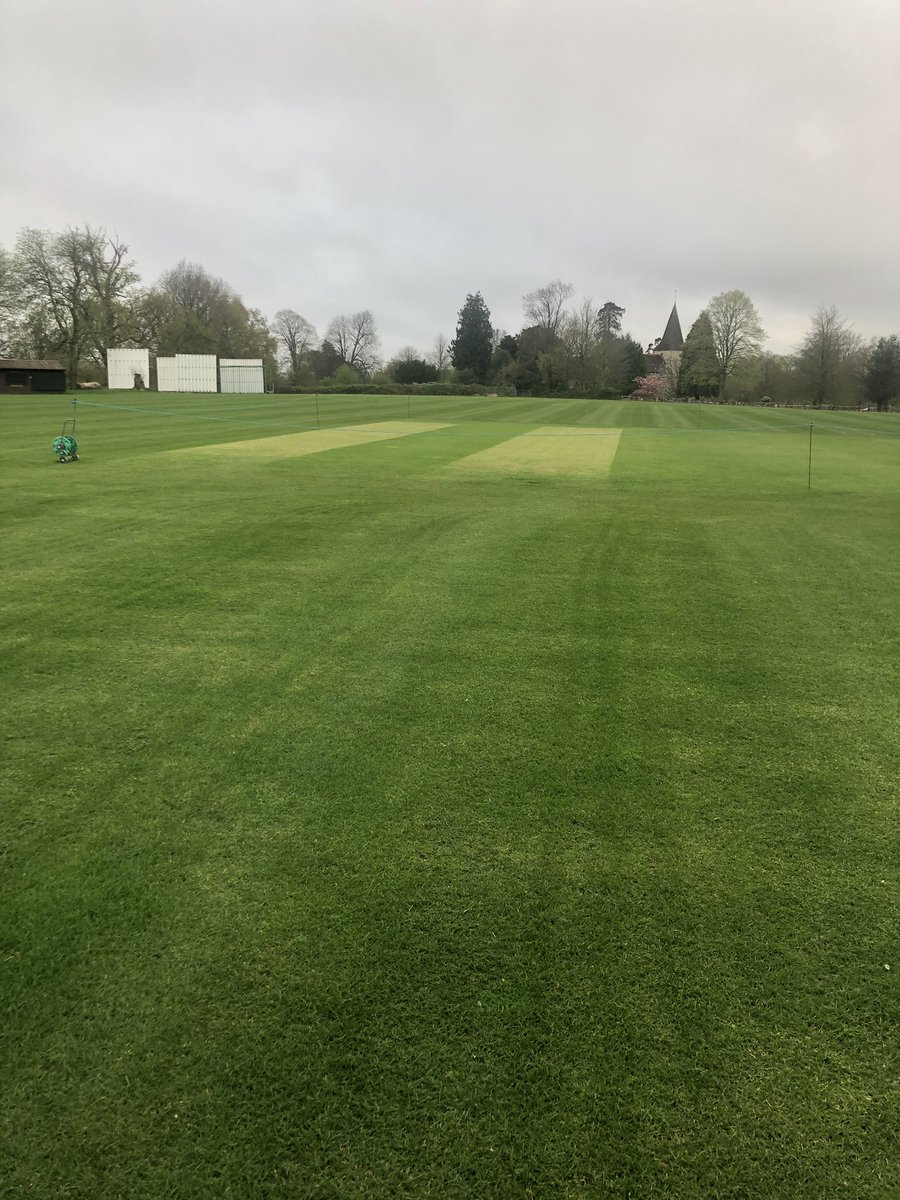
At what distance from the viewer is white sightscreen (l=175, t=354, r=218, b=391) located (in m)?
55.7

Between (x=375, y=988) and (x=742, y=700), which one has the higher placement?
(x=742, y=700)

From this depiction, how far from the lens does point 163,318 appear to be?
68188mm

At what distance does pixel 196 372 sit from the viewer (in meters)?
56.5

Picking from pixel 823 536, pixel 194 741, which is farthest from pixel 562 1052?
pixel 823 536

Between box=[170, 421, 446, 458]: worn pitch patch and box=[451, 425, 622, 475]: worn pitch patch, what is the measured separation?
4459mm

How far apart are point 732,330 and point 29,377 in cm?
6556

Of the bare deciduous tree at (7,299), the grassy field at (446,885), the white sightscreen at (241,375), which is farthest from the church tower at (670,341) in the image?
the grassy field at (446,885)

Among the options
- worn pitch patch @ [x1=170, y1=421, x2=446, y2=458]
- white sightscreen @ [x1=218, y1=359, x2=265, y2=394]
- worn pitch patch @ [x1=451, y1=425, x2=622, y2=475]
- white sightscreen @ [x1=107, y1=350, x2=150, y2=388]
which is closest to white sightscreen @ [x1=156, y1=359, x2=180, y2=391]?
white sightscreen @ [x1=107, y1=350, x2=150, y2=388]

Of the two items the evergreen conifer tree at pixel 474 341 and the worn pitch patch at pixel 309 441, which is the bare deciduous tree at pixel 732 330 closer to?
the evergreen conifer tree at pixel 474 341

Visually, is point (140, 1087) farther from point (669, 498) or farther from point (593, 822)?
point (669, 498)

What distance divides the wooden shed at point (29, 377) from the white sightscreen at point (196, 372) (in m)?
10.5

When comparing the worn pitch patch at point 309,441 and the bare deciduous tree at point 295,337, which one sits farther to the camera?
the bare deciduous tree at point 295,337

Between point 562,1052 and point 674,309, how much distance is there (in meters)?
130

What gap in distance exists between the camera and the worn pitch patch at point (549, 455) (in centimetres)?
1769
